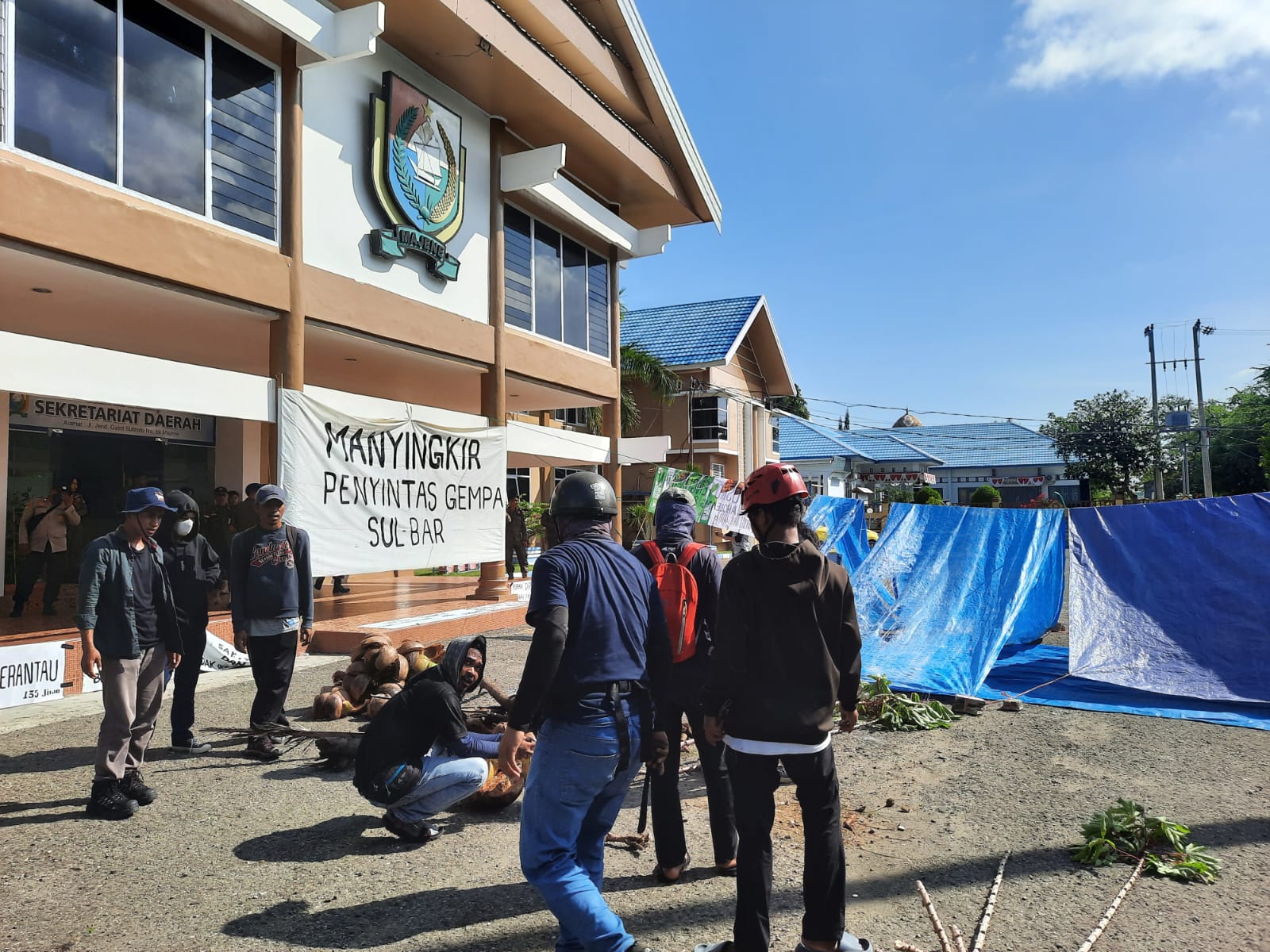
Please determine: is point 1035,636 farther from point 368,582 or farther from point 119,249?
point 368,582

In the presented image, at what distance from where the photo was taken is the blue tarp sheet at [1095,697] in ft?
22.7

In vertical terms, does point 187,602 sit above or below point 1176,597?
above

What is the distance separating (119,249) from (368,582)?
10.2 m

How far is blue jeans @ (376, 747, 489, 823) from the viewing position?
4180 mm

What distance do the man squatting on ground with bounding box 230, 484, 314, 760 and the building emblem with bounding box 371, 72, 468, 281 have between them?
5656 mm

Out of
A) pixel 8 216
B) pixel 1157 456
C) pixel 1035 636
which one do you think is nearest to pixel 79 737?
pixel 8 216

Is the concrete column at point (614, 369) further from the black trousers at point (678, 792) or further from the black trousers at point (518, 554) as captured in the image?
the black trousers at point (678, 792)

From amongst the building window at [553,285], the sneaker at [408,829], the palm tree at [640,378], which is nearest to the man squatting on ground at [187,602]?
the sneaker at [408,829]

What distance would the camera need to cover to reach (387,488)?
33.3 feet

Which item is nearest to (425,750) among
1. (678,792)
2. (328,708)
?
(678,792)

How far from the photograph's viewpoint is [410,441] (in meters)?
10.6

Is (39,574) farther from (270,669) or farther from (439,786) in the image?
(439,786)

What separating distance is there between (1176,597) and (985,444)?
55.6m

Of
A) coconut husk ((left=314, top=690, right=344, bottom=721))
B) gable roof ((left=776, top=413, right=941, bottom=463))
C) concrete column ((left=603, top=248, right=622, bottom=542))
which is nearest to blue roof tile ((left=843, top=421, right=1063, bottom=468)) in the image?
gable roof ((left=776, top=413, right=941, bottom=463))
